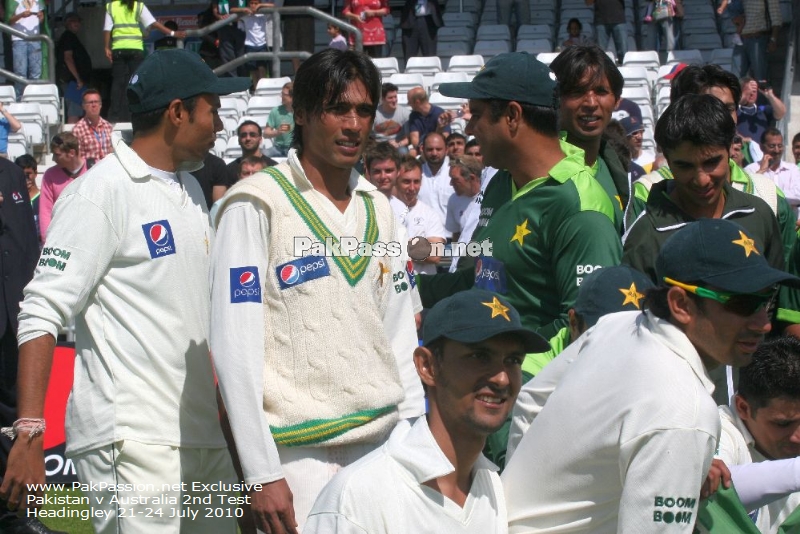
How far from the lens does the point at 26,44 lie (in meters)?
16.4

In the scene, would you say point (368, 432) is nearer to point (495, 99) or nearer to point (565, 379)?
point (565, 379)

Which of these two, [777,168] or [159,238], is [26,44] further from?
[159,238]

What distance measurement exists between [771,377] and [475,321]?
1407 mm

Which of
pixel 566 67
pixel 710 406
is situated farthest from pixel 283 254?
pixel 566 67

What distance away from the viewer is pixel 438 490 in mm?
2701

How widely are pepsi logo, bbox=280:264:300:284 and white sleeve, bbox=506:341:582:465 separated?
698 millimetres

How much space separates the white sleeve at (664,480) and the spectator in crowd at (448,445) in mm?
351

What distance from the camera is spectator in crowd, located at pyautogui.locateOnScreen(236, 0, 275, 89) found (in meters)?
16.2

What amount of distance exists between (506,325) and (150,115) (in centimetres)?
149

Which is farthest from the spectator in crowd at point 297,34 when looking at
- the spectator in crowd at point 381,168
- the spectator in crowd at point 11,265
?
the spectator in crowd at point 11,265

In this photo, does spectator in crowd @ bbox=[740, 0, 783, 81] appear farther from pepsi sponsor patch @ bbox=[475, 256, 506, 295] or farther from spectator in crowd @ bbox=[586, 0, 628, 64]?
pepsi sponsor patch @ bbox=[475, 256, 506, 295]

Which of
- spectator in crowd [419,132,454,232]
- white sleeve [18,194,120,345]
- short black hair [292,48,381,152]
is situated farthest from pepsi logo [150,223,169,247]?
spectator in crowd [419,132,454,232]

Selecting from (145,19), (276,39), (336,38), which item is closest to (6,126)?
(145,19)

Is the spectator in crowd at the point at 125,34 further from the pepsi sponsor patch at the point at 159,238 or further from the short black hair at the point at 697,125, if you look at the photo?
the pepsi sponsor patch at the point at 159,238
